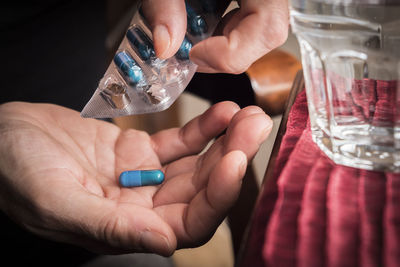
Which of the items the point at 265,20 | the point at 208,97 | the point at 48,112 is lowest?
the point at 208,97

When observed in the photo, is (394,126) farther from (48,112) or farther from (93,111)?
(48,112)

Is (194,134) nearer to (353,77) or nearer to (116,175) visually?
(116,175)

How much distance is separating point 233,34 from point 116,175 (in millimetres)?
283

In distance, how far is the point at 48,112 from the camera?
0.76 meters

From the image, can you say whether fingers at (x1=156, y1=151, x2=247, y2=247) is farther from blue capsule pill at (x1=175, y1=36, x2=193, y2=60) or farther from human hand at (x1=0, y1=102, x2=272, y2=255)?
blue capsule pill at (x1=175, y1=36, x2=193, y2=60)

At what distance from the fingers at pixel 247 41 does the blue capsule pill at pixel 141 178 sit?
0.55ft

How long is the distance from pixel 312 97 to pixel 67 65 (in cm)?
72

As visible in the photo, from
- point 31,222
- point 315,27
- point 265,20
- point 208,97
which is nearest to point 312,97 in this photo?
point 315,27

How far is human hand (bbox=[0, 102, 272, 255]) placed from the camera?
1.62ft

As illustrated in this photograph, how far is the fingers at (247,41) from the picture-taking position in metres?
0.52

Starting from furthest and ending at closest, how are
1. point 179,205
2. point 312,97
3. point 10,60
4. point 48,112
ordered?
1. point 10,60
2. point 48,112
3. point 179,205
4. point 312,97

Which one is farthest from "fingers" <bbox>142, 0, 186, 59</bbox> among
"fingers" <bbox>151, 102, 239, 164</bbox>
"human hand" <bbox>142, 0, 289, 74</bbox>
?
"fingers" <bbox>151, 102, 239, 164</bbox>

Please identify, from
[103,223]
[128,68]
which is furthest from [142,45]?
[103,223]

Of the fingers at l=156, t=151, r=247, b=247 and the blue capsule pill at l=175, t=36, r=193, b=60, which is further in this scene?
the blue capsule pill at l=175, t=36, r=193, b=60
